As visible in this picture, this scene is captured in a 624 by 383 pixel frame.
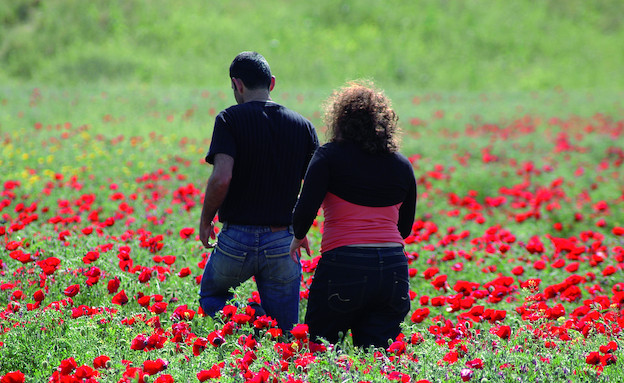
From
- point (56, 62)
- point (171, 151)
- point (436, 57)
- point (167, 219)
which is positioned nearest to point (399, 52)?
point (436, 57)

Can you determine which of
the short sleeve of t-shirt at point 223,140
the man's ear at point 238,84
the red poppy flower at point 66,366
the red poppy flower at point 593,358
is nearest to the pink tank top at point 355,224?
the short sleeve of t-shirt at point 223,140

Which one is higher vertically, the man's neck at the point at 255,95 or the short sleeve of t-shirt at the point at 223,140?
the man's neck at the point at 255,95

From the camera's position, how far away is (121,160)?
31.8ft

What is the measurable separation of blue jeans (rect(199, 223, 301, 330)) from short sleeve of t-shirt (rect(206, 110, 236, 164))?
1.43 feet

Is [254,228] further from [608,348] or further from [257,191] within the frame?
[608,348]

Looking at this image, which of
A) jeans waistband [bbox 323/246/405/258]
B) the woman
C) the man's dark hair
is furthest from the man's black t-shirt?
jeans waistband [bbox 323/246/405/258]

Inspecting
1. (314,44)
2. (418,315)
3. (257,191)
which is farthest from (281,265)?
(314,44)

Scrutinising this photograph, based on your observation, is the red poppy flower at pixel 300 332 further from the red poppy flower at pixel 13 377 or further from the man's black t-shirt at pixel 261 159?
the red poppy flower at pixel 13 377

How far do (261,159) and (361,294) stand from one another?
3.05ft

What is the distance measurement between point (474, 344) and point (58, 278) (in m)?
2.81

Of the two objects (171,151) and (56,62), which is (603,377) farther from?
(56,62)

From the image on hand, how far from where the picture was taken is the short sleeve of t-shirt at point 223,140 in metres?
3.32

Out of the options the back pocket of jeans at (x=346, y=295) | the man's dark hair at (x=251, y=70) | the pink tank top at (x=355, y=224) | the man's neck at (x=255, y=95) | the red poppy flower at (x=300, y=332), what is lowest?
the red poppy flower at (x=300, y=332)

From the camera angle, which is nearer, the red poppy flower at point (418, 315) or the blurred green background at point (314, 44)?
the red poppy flower at point (418, 315)
